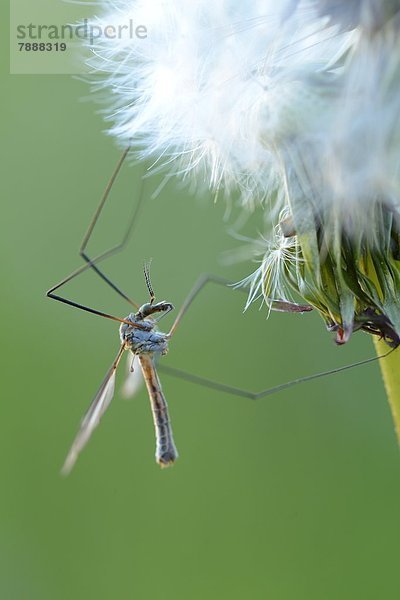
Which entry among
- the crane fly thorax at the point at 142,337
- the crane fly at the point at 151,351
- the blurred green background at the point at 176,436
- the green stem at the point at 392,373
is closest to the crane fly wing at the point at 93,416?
the crane fly at the point at 151,351

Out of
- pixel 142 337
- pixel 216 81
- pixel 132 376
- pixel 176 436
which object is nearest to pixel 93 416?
pixel 142 337

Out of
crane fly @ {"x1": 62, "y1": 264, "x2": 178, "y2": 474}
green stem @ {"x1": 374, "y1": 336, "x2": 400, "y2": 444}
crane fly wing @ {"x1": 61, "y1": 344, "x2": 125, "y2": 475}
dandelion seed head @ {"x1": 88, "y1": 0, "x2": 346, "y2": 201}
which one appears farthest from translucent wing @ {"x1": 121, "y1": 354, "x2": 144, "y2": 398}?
green stem @ {"x1": 374, "y1": 336, "x2": 400, "y2": 444}

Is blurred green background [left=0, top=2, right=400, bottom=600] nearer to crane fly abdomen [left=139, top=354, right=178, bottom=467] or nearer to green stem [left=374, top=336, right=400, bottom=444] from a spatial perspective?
crane fly abdomen [left=139, top=354, right=178, bottom=467]

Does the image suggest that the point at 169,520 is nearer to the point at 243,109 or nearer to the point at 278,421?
the point at 278,421

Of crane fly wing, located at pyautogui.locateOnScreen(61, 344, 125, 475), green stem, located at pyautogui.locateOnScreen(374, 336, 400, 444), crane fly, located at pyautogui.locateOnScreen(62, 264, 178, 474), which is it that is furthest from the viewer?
crane fly, located at pyautogui.locateOnScreen(62, 264, 178, 474)

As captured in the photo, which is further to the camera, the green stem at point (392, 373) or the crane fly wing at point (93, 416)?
the crane fly wing at point (93, 416)

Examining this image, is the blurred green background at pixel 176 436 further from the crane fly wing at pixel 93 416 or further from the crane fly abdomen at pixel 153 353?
the crane fly wing at pixel 93 416

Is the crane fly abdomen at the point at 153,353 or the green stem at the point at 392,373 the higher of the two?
the crane fly abdomen at the point at 153,353
